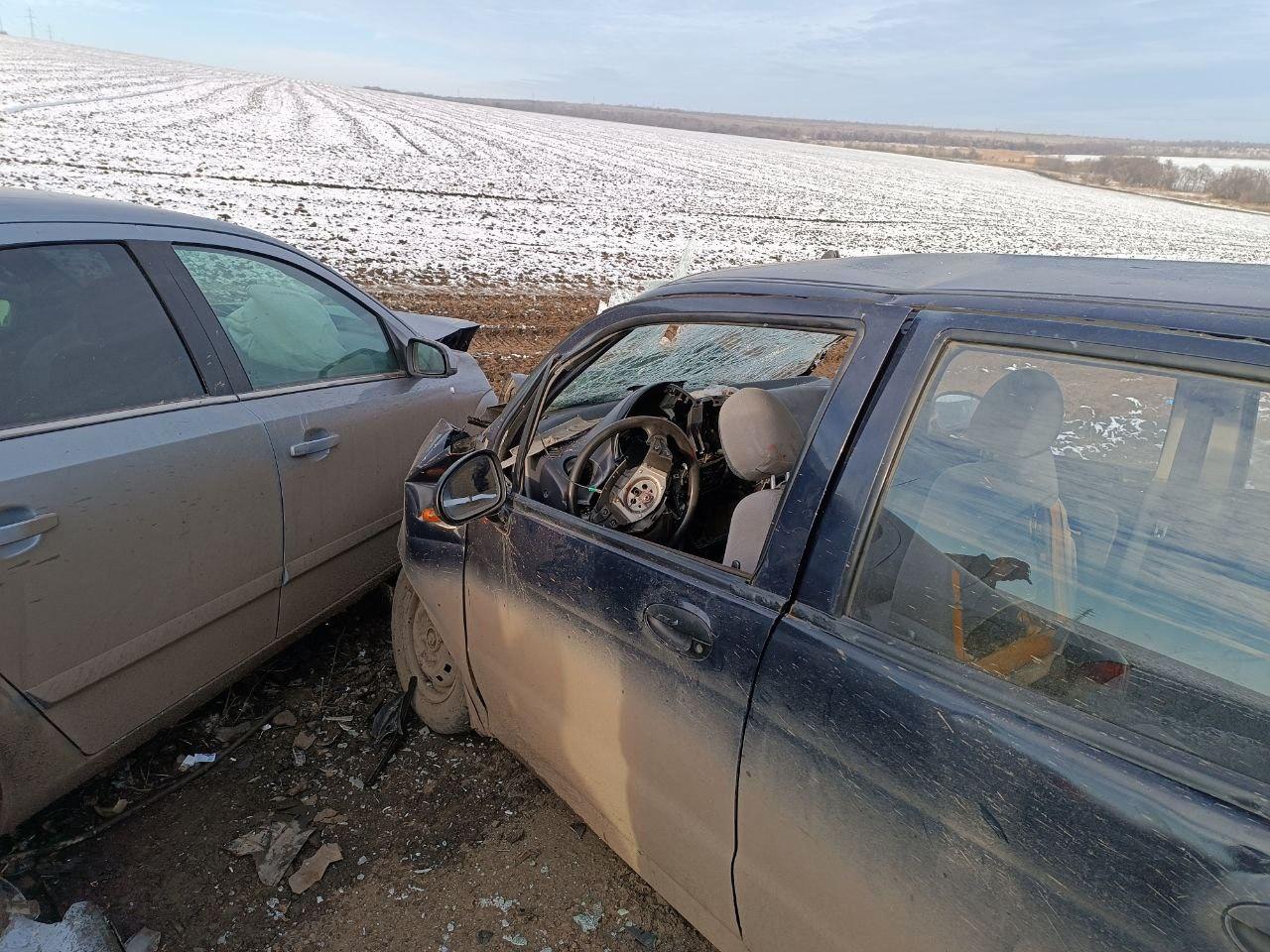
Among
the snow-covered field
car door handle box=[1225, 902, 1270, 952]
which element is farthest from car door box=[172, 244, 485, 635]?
the snow-covered field

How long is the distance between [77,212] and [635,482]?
193 centimetres

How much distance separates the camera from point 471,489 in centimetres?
239

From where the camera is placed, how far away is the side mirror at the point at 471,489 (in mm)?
2277

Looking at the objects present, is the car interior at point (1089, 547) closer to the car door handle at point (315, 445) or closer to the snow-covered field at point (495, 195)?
the car door handle at point (315, 445)

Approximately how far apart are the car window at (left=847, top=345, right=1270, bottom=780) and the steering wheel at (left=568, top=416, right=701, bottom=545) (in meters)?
1.01

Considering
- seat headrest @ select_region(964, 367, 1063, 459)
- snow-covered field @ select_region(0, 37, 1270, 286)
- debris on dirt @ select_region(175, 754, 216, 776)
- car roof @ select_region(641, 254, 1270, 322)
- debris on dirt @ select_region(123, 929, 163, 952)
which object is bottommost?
snow-covered field @ select_region(0, 37, 1270, 286)

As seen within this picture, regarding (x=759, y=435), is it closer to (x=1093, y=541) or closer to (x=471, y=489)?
(x=471, y=489)

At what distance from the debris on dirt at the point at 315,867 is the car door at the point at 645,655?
662 millimetres

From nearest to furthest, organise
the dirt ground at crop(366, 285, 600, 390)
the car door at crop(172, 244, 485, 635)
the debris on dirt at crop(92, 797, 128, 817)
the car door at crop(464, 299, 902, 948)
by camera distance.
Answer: the car door at crop(464, 299, 902, 948) → the debris on dirt at crop(92, 797, 128, 817) → the car door at crop(172, 244, 485, 635) → the dirt ground at crop(366, 285, 600, 390)

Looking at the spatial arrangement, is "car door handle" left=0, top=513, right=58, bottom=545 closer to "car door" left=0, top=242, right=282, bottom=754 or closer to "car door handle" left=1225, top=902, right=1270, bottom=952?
"car door" left=0, top=242, right=282, bottom=754

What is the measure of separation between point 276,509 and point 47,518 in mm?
807

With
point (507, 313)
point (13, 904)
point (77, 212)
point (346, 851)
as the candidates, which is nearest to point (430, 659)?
point (346, 851)

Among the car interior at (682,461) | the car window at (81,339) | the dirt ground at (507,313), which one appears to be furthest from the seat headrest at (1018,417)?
the dirt ground at (507,313)

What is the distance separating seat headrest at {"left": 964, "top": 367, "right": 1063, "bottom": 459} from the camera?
1.60 metres
